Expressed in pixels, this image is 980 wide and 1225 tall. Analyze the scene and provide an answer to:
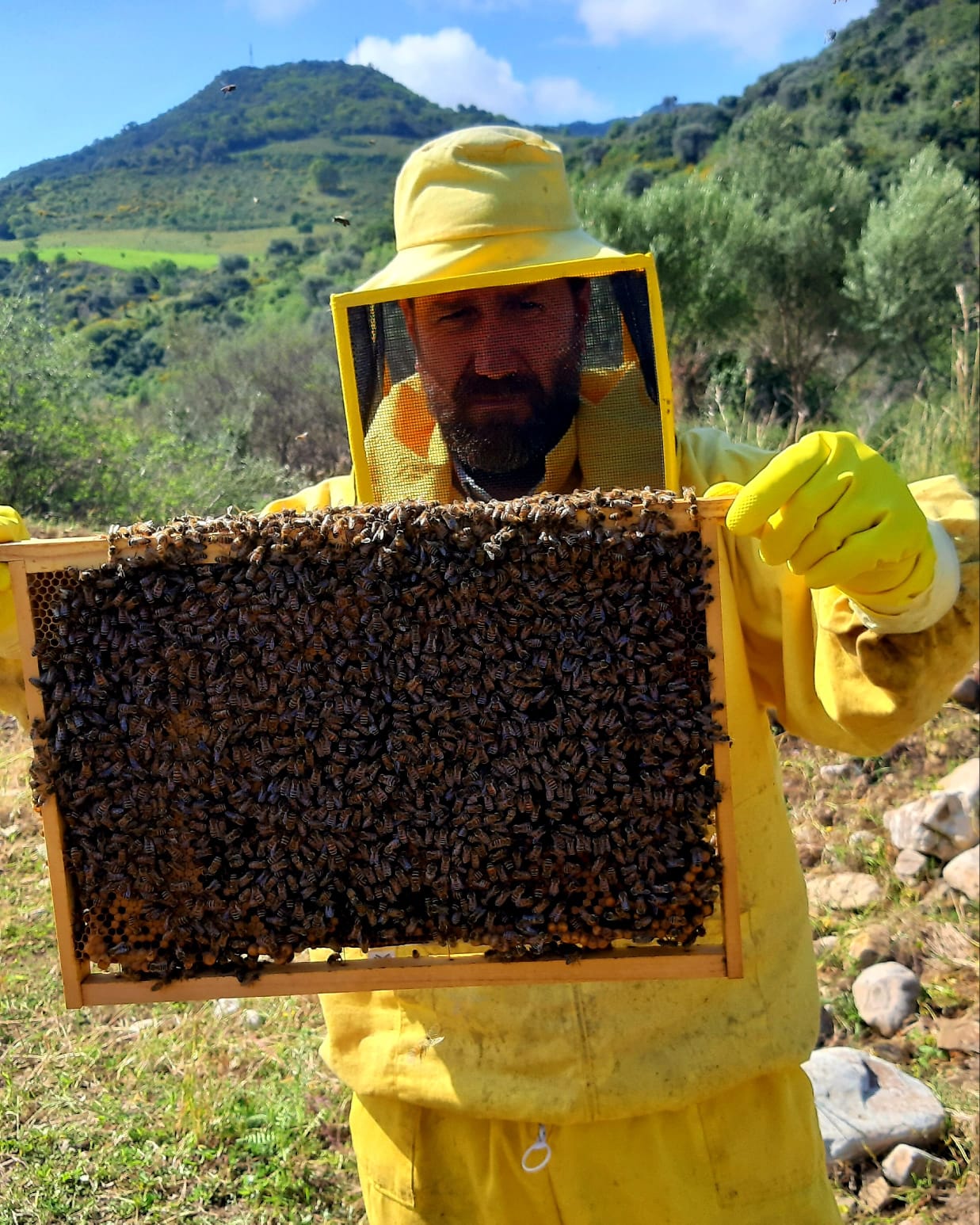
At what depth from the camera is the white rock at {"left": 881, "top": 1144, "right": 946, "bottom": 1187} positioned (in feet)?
11.0

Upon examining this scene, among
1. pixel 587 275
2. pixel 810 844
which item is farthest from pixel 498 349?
pixel 810 844

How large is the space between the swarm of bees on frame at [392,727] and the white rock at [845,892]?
3.63 meters

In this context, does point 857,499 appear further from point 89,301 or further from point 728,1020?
point 89,301

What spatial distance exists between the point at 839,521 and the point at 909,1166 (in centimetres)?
290

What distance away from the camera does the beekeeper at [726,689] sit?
1940 mm

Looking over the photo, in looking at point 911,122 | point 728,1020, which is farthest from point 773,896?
point 911,122

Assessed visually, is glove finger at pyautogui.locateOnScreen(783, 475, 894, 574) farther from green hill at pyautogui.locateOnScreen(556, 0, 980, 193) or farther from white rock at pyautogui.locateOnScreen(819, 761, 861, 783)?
green hill at pyautogui.locateOnScreen(556, 0, 980, 193)

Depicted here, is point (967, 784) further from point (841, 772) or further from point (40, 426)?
point (40, 426)

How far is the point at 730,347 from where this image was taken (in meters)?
27.4

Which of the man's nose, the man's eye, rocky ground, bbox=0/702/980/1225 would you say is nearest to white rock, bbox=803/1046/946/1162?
rocky ground, bbox=0/702/980/1225

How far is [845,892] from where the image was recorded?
5.13 metres

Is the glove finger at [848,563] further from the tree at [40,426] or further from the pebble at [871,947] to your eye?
the tree at [40,426]

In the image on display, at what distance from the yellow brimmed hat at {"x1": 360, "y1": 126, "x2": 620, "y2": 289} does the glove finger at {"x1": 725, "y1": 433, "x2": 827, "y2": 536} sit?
979 millimetres

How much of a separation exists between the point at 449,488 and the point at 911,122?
156 ft
